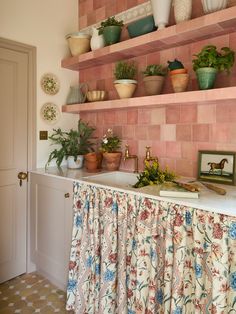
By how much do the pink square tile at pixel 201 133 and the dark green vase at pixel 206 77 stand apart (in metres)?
0.34

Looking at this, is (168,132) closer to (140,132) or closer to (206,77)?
(140,132)

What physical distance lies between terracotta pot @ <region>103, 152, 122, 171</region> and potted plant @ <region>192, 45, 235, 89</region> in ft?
3.17

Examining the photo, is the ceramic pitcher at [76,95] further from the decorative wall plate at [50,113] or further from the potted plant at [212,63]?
the potted plant at [212,63]

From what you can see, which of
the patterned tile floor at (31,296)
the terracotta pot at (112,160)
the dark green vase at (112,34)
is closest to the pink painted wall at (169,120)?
the terracotta pot at (112,160)

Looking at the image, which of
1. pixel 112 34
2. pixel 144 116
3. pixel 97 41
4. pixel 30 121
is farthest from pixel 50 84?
pixel 144 116

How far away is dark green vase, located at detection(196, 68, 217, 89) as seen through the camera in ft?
5.15

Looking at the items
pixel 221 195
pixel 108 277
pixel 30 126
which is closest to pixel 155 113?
pixel 221 195

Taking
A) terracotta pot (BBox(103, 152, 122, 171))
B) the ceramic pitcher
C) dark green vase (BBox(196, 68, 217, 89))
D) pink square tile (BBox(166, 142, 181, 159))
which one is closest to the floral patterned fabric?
terracotta pot (BBox(103, 152, 122, 171))

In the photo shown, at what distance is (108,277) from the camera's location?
160cm

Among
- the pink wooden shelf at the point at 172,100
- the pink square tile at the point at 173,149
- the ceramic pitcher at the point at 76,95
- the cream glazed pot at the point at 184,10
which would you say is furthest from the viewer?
the ceramic pitcher at the point at 76,95

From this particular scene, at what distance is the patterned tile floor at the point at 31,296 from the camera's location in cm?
185

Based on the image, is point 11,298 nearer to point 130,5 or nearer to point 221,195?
point 221,195

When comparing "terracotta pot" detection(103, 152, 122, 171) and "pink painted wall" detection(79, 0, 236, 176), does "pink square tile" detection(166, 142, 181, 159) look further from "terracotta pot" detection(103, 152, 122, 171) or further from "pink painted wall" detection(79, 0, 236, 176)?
"terracotta pot" detection(103, 152, 122, 171)

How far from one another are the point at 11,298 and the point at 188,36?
2298 millimetres
